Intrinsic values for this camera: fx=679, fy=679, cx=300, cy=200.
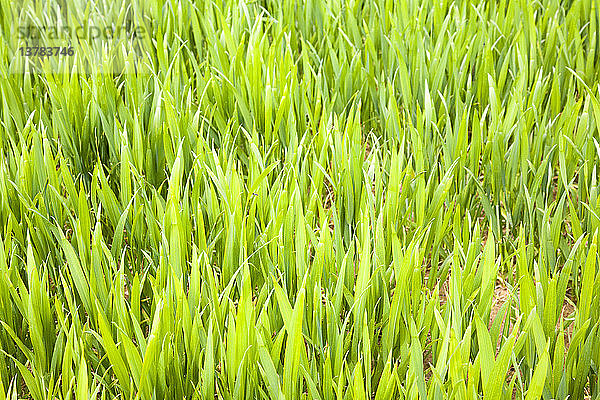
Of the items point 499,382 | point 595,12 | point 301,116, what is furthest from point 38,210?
point 595,12

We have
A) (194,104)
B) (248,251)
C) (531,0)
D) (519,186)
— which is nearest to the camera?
(248,251)

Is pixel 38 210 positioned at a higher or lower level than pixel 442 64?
lower

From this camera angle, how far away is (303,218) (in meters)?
1.11

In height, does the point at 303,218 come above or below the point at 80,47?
below

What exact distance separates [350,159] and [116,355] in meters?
0.58

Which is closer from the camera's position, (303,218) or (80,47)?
(303,218)

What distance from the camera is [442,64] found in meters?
1.64

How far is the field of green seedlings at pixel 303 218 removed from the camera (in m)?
0.95

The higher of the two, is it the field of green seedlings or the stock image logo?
the stock image logo

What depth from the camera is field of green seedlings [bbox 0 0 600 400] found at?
3.12 feet

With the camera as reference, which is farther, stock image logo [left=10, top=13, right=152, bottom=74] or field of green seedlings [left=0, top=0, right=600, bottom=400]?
stock image logo [left=10, top=13, right=152, bottom=74]

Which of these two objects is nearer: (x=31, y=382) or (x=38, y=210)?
(x=31, y=382)

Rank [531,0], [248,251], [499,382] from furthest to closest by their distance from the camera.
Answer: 1. [531,0]
2. [248,251]
3. [499,382]

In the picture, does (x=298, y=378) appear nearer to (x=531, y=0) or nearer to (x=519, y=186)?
(x=519, y=186)
